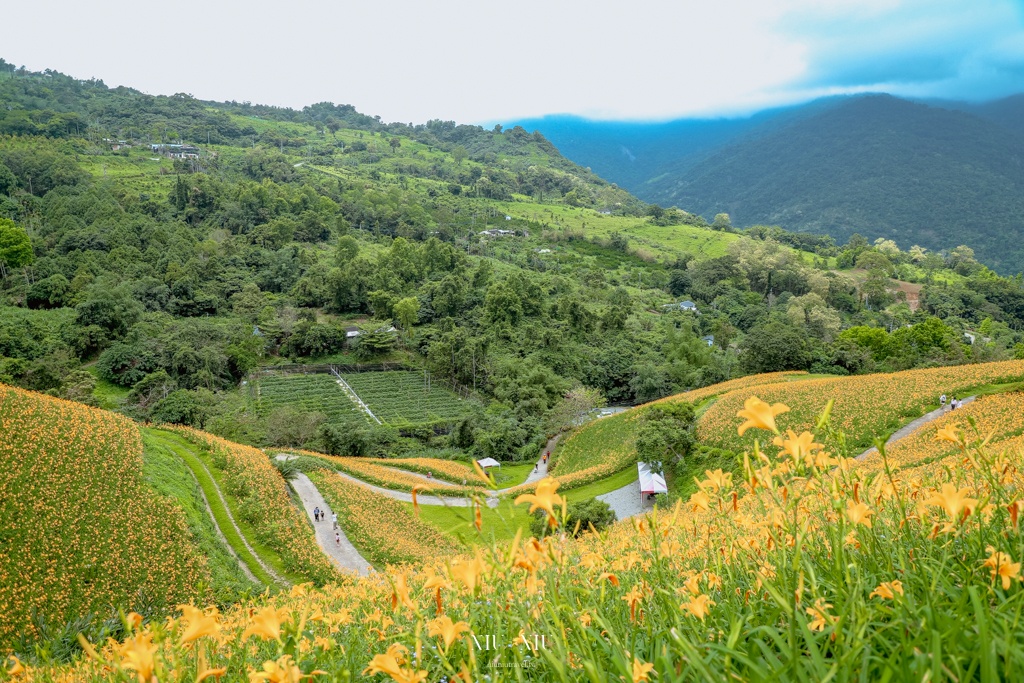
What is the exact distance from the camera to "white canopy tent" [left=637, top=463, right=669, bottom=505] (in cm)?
1656

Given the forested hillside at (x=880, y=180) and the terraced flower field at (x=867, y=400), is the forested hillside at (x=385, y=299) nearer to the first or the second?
the terraced flower field at (x=867, y=400)

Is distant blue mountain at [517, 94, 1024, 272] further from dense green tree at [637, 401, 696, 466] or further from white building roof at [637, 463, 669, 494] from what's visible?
white building roof at [637, 463, 669, 494]

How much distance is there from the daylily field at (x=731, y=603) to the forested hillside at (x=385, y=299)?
25.1 metres

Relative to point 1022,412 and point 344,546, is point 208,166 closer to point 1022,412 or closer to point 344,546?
point 344,546

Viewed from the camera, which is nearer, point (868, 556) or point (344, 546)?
point (868, 556)

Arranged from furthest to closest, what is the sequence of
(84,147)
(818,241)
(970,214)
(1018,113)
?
1. (1018,113)
2. (970,214)
3. (818,241)
4. (84,147)

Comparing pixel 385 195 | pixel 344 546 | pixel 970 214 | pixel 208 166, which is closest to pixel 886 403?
pixel 344 546

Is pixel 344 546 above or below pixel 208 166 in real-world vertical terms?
below

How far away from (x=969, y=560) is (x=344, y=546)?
49.3 ft

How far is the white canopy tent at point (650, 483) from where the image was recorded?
16.6 meters

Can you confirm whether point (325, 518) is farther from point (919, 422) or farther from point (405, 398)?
point (405, 398)

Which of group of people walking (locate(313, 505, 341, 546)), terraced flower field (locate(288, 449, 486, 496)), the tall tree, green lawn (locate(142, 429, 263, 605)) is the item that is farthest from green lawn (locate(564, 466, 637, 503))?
the tall tree

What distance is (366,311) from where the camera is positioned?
4919cm

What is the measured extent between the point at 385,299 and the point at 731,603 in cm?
4633
